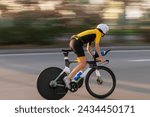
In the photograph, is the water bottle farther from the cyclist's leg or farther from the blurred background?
the blurred background

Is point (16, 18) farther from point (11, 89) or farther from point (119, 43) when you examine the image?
point (11, 89)

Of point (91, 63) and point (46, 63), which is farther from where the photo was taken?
point (46, 63)

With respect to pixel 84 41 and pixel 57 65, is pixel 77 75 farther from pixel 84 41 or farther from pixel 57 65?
pixel 57 65

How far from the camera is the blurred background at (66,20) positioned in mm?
17172

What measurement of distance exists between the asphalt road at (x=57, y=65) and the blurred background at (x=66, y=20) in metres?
1.81

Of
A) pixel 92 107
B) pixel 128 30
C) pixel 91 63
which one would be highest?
pixel 128 30

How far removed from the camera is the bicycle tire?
880 cm

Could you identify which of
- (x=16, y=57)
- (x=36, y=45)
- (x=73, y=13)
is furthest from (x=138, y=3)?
(x=16, y=57)

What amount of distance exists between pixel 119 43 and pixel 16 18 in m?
3.76

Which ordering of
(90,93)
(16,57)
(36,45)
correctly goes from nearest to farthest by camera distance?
(90,93), (16,57), (36,45)

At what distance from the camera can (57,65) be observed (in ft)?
42.1

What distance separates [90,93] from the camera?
9.20m

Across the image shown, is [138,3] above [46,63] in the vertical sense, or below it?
above

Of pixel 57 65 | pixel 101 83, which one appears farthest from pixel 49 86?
pixel 57 65
